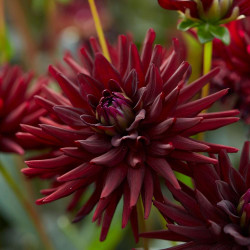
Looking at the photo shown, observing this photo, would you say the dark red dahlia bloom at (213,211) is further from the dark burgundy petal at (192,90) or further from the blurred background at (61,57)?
the blurred background at (61,57)

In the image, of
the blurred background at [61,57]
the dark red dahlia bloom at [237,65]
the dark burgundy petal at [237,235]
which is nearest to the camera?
the dark burgundy petal at [237,235]

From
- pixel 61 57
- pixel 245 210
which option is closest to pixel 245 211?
pixel 245 210

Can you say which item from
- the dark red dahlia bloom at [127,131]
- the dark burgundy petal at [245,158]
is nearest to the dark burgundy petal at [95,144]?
the dark red dahlia bloom at [127,131]

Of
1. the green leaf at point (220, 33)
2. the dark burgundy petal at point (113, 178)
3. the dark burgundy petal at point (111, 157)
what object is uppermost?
the green leaf at point (220, 33)

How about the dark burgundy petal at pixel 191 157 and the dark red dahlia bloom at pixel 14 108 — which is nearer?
the dark burgundy petal at pixel 191 157

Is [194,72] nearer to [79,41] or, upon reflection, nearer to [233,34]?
[233,34]

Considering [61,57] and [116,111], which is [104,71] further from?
[61,57]

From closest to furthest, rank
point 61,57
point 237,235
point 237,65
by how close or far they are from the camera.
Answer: point 237,235 < point 237,65 < point 61,57

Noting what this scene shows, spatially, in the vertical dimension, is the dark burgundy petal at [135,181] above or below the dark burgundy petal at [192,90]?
below
